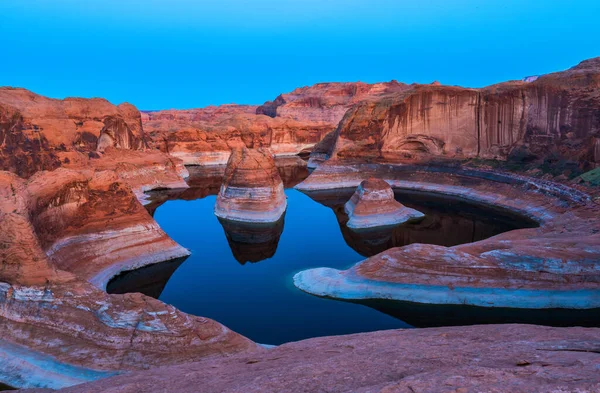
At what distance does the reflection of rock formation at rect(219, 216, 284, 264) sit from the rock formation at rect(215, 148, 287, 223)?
0.59 meters

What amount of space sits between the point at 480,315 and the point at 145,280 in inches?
508

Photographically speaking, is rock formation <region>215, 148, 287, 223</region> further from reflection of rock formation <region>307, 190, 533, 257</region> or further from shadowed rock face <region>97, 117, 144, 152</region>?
shadowed rock face <region>97, 117, 144, 152</region>

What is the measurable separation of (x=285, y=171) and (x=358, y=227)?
28.6 m

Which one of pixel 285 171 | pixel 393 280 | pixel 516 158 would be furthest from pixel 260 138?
pixel 393 280

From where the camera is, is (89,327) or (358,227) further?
(358,227)

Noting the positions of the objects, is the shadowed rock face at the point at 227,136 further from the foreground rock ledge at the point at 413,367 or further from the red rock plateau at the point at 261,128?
the foreground rock ledge at the point at 413,367

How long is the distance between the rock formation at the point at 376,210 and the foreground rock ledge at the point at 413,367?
18.7 meters

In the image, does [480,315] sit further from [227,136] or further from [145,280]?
[227,136]

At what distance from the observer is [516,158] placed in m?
37.7

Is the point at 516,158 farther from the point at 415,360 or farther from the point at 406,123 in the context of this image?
the point at 415,360

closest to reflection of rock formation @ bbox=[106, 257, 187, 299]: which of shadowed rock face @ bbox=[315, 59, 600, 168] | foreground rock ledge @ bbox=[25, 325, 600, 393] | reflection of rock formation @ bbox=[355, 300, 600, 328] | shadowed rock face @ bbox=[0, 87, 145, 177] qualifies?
reflection of rock formation @ bbox=[355, 300, 600, 328]

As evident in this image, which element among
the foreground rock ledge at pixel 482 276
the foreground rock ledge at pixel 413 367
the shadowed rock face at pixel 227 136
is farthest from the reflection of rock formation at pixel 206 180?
the foreground rock ledge at pixel 413 367

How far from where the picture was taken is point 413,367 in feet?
18.5

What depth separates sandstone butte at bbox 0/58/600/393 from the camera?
Result: 6082mm
